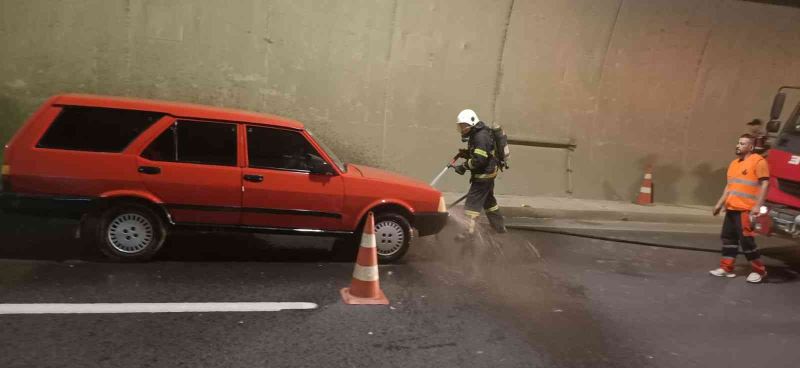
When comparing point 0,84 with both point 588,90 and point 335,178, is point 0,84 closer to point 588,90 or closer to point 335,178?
point 335,178

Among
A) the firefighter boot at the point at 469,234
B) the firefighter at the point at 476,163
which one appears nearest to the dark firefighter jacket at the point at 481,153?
the firefighter at the point at 476,163

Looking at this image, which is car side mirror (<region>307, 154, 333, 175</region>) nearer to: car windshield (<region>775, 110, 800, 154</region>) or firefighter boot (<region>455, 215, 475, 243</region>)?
firefighter boot (<region>455, 215, 475, 243</region>)

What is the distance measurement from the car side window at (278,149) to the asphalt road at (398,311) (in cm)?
101

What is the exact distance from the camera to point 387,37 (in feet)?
30.2

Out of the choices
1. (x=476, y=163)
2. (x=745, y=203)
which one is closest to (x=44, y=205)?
(x=476, y=163)

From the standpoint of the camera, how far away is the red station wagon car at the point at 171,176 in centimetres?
473

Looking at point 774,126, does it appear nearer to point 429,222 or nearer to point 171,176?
point 429,222

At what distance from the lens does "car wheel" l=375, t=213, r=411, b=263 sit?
18.0ft

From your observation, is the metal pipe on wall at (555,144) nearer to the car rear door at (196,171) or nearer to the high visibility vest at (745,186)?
the high visibility vest at (745,186)

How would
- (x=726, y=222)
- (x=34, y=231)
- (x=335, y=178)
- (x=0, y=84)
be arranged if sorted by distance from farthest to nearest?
1. (x=0, y=84)
2. (x=726, y=222)
3. (x=34, y=231)
4. (x=335, y=178)

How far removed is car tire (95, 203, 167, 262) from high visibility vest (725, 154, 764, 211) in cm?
610

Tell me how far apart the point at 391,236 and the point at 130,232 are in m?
2.53

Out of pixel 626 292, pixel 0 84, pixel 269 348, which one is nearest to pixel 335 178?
pixel 269 348

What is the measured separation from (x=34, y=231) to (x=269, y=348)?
3885mm
